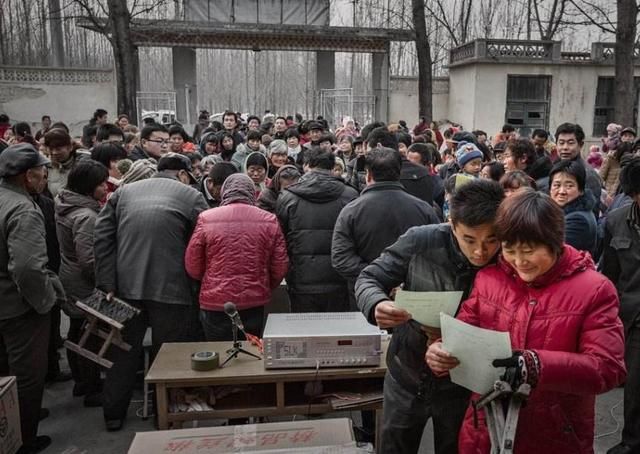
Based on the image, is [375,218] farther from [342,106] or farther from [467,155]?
[342,106]

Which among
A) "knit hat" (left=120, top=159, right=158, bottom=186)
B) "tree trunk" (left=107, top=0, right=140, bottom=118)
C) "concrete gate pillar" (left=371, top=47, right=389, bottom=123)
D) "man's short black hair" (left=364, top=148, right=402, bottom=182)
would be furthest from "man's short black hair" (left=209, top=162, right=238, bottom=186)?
"concrete gate pillar" (left=371, top=47, right=389, bottom=123)

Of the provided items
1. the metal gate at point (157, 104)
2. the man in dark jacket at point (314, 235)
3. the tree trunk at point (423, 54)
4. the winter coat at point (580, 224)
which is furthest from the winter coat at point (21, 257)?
the tree trunk at point (423, 54)

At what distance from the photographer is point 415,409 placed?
2.24 meters

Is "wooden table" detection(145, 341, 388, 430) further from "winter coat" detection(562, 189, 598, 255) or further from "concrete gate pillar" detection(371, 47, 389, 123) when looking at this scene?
"concrete gate pillar" detection(371, 47, 389, 123)

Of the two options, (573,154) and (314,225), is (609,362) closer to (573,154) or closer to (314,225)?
(314,225)

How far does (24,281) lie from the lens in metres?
3.05

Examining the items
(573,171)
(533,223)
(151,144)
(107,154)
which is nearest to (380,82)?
(151,144)

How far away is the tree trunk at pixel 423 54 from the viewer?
14.8m

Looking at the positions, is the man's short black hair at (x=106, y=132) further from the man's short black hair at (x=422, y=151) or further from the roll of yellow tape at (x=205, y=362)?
the roll of yellow tape at (x=205, y=362)

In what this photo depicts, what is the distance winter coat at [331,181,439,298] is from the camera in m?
3.34

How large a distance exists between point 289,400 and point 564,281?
6.04 feet

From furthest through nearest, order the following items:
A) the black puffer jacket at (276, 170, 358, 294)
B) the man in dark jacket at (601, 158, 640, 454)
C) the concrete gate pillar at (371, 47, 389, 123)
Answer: the concrete gate pillar at (371, 47, 389, 123) → the black puffer jacket at (276, 170, 358, 294) → the man in dark jacket at (601, 158, 640, 454)

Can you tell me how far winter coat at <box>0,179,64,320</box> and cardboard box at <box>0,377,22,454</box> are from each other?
0.45 meters

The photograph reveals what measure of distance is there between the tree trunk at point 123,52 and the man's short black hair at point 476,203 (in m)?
12.7
